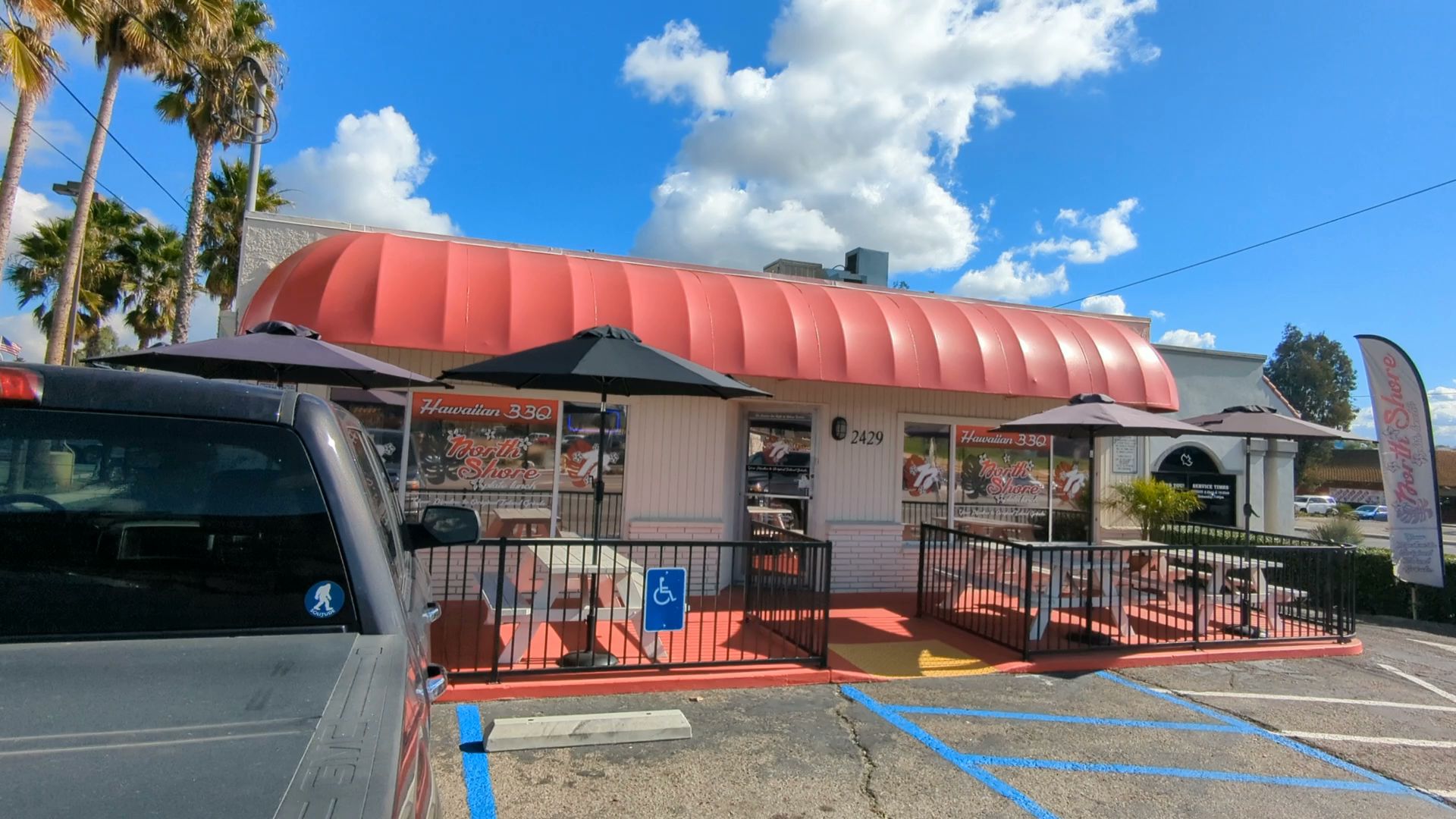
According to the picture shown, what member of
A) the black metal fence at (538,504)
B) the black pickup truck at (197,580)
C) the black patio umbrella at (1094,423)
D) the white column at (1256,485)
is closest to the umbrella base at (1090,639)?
the black patio umbrella at (1094,423)

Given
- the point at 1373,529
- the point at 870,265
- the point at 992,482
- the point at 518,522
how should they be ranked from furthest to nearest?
the point at 1373,529
the point at 870,265
the point at 992,482
the point at 518,522

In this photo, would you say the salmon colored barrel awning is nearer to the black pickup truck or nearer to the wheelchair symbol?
the wheelchair symbol

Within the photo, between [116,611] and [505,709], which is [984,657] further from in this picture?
[116,611]

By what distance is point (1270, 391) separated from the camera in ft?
69.7

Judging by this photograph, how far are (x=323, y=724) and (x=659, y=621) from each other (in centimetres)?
464

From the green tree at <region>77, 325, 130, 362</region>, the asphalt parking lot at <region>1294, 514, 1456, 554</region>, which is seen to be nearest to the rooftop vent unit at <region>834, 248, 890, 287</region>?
the asphalt parking lot at <region>1294, 514, 1456, 554</region>

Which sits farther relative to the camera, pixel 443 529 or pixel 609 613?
pixel 609 613

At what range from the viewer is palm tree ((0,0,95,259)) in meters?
11.7

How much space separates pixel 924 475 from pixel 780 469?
1964 mm

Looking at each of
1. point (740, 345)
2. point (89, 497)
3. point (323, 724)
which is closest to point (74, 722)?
point (323, 724)

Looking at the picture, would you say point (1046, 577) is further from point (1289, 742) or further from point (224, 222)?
point (224, 222)

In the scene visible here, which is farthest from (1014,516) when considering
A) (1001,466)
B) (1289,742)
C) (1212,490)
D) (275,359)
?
(275,359)

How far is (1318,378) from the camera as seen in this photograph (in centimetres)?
6550

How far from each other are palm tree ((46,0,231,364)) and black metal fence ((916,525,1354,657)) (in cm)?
1643
